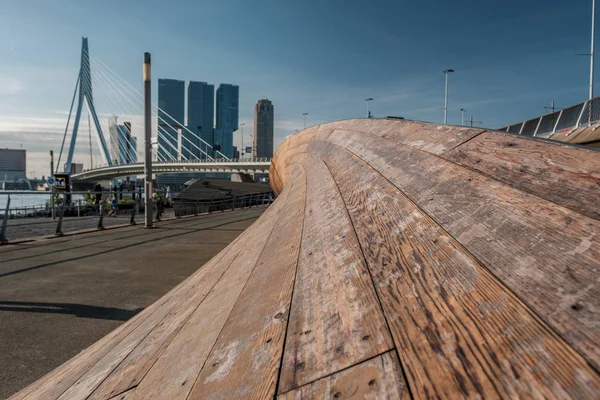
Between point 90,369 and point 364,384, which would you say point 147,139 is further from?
point 364,384

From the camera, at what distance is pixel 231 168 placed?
51.4 m

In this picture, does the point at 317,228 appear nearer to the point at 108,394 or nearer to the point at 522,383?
the point at 108,394

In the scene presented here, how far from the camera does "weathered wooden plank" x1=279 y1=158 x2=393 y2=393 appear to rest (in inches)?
37.9

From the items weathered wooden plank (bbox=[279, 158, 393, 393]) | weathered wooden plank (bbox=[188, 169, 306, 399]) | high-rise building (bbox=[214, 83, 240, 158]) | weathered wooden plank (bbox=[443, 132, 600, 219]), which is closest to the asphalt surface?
weathered wooden plank (bbox=[188, 169, 306, 399])

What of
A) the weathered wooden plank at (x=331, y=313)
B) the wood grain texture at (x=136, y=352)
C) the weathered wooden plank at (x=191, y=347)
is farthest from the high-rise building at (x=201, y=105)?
the weathered wooden plank at (x=331, y=313)

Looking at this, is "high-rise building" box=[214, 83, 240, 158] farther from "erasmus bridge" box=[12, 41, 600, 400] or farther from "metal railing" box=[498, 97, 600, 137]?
"erasmus bridge" box=[12, 41, 600, 400]

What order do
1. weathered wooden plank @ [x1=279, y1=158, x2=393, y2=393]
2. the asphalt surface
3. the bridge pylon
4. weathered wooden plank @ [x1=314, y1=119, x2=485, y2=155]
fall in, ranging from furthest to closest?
the bridge pylon → the asphalt surface → weathered wooden plank @ [x1=314, y1=119, x2=485, y2=155] → weathered wooden plank @ [x1=279, y1=158, x2=393, y2=393]

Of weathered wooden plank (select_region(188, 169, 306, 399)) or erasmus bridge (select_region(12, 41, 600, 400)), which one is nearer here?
erasmus bridge (select_region(12, 41, 600, 400))

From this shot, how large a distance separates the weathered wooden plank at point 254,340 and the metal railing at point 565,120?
1463 centimetres

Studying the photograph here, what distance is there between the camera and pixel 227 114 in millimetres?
177750

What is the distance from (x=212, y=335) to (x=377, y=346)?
0.71m

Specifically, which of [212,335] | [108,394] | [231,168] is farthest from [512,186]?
[231,168]

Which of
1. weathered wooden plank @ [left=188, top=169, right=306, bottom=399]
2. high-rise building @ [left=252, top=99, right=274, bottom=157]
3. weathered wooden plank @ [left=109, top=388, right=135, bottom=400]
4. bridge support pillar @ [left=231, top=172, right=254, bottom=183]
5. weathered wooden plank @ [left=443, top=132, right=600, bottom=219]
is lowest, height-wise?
weathered wooden plank @ [left=109, top=388, right=135, bottom=400]

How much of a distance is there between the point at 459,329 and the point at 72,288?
15.7 ft
